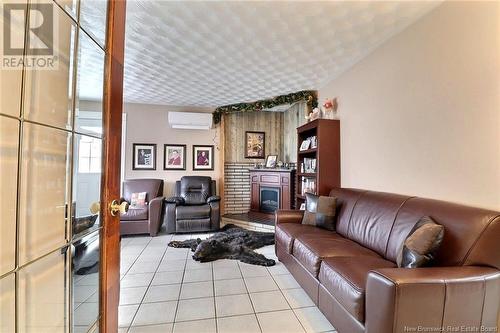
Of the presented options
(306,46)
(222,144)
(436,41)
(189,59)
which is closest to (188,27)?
(189,59)

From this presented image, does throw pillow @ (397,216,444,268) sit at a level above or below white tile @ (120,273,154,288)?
above

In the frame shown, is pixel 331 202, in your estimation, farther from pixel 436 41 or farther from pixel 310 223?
pixel 436 41

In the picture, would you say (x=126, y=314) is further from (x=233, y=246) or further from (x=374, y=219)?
(x=374, y=219)

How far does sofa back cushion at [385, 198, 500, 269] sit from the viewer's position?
4.33 ft

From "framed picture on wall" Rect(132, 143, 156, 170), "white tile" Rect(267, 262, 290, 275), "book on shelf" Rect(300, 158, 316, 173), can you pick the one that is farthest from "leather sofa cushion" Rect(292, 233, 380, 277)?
"framed picture on wall" Rect(132, 143, 156, 170)

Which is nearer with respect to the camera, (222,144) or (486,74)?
(486,74)

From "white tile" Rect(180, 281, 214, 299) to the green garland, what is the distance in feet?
10.6

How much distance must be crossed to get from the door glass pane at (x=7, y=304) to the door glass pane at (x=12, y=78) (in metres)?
0.45

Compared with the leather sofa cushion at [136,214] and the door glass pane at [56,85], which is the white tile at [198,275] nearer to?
the leather sofa cushion at [136,214]

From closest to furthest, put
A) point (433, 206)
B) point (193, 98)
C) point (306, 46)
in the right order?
point (433, 206) → point (306, 46) → point (193, 98)

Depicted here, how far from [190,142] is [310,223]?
341 cm

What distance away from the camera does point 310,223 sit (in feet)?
9.34

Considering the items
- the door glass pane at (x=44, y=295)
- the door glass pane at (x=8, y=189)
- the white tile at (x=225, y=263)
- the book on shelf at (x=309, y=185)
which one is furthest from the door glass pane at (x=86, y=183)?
the book on shelf at (x=309, y=185)

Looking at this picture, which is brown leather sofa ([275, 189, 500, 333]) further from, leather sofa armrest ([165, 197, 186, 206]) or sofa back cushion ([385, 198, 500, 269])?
leather sofa armrest ([165, 197, 186, 206])
